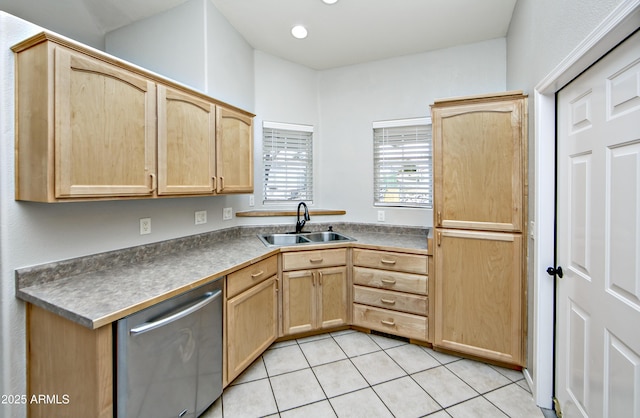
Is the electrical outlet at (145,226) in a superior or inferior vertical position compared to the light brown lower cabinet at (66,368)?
superior

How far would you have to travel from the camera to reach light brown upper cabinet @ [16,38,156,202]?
48.4 inches

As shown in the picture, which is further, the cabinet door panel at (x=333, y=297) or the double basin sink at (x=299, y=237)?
the double basin sink at (x=299, y=237)

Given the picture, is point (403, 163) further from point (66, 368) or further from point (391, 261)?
point (66, 368)

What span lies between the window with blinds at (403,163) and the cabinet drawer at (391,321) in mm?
1207

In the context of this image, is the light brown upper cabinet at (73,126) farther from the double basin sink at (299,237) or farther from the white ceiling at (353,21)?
the double basin sink at (299,237)

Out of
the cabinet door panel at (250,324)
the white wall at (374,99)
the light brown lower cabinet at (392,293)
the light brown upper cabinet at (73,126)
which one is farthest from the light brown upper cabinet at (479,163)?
the light brown upper cabinet at (73,126)

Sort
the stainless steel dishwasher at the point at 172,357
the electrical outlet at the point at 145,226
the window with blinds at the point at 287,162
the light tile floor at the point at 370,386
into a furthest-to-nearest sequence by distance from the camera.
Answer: the window with blinds at the point at 287,162 < the electrical outlet at the point at 145,226 < the light tile floor at the point at 370,386 < the stainless steel dishwasher at the point at 172,357

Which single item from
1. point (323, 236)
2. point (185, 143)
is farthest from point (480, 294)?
point (185, 143)

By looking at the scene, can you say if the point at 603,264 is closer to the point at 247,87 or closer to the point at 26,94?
the point at 26,94

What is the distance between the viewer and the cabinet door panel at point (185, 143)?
171 cm

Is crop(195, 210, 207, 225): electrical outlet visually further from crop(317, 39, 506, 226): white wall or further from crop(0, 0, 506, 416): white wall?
crop(317, 39, 506, 226): white wall

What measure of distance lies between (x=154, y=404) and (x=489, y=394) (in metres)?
2.00

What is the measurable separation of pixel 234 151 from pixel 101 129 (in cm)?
101

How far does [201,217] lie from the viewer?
2.41m
